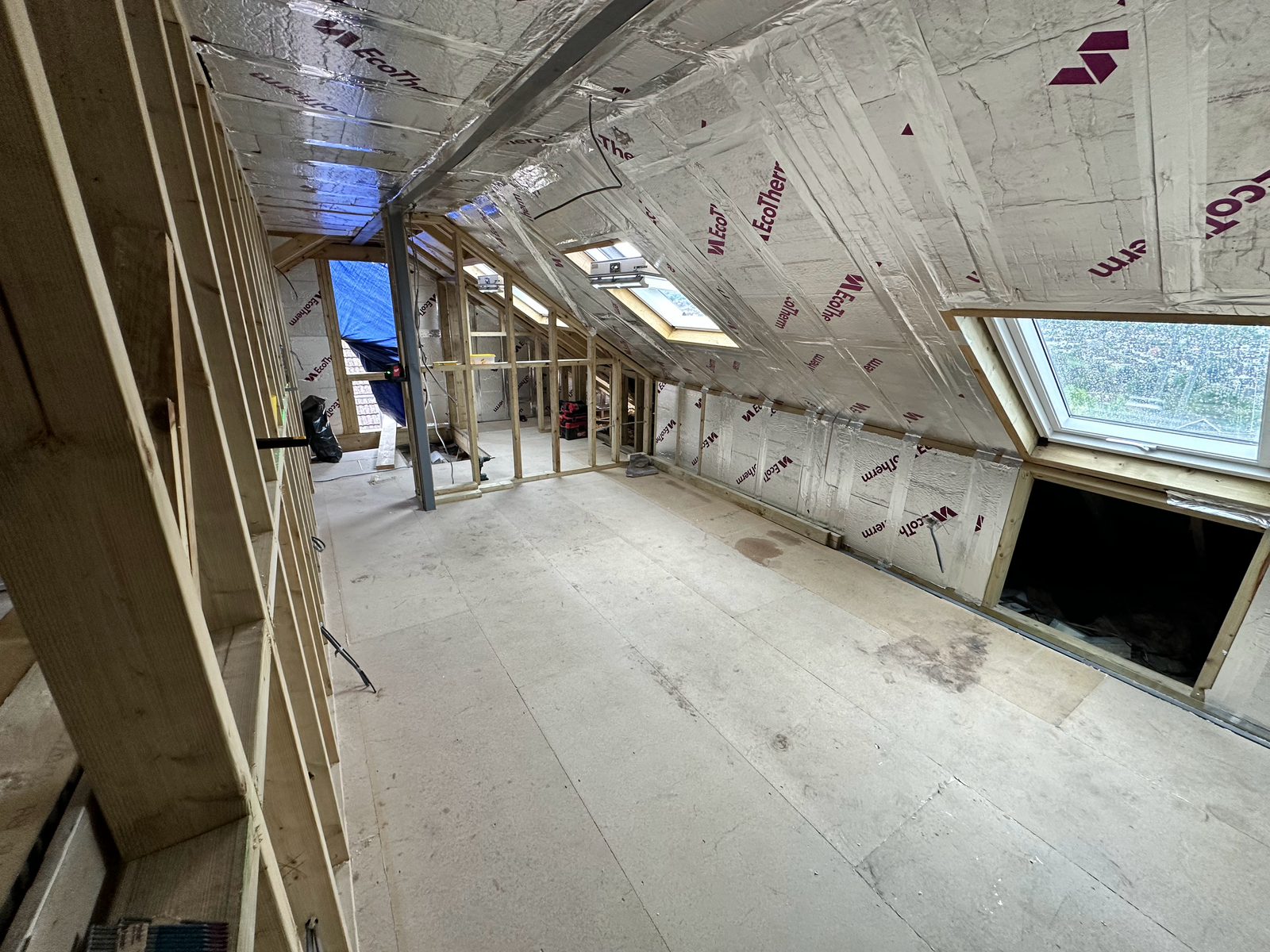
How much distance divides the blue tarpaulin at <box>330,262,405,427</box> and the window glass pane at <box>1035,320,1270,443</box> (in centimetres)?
531

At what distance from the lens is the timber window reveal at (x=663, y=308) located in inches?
155

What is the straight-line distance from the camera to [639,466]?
5.86 meters

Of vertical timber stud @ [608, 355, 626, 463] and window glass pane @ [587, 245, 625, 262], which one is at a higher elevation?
window glass pane @ [587, 245, 625, 262]

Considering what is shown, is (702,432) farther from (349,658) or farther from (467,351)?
(349,658)

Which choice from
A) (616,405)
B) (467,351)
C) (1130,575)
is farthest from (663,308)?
(1130,575)

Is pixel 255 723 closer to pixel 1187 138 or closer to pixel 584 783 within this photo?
pixel 584 783

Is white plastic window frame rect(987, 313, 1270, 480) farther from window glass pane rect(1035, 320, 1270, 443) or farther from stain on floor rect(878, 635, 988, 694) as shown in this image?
stain on floor rect(878, 635, 988, 694)

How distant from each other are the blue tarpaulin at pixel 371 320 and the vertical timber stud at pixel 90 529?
5239 mm

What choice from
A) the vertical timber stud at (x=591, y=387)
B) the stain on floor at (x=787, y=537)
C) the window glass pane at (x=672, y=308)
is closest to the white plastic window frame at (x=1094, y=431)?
the stain on floor at (x=787, y=537)

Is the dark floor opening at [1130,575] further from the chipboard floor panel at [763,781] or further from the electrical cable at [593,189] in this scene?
the electrical cable at [593,189]

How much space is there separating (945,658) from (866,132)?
2586mm

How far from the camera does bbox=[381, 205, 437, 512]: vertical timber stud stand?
3975 millimetres

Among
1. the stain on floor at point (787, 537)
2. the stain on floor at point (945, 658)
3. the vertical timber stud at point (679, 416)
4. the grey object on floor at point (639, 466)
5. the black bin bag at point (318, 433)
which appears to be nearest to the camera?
the stain on floor at point (945, 658)

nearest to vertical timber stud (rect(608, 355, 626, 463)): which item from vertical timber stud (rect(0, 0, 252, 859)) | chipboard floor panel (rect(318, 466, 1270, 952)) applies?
→ chipboard floor panel (rect(318, 466, 1270, 952))
